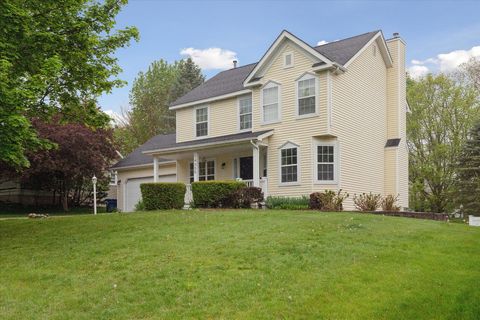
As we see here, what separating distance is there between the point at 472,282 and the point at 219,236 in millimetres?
5290

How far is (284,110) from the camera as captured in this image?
21266 millimetres

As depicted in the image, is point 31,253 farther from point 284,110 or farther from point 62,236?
point 284,110

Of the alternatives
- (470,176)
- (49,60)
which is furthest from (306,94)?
(470,176)

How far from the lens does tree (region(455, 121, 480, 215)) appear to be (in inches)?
1016

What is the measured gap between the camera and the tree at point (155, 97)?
2040 inches

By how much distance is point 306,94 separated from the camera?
20594 mm

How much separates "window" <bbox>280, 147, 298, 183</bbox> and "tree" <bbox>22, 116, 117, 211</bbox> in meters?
11.3

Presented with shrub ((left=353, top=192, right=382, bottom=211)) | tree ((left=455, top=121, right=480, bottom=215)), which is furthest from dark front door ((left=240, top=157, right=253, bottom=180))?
tree ((left=455, top=121, right=480, bottom=215))

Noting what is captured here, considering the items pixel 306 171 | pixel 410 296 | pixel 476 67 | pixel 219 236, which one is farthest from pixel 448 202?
pixel 410 296

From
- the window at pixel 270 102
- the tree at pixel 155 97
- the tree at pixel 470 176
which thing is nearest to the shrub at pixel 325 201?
the window at pixel 270 102

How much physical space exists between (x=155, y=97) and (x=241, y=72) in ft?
90.5

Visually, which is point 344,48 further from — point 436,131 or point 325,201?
point 436,131

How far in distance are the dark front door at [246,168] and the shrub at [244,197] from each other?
3.66m

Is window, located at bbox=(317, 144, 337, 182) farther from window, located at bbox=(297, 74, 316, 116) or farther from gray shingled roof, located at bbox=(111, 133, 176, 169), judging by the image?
gray shingled roof, located at bbox=(111, 133, 176, 169)
